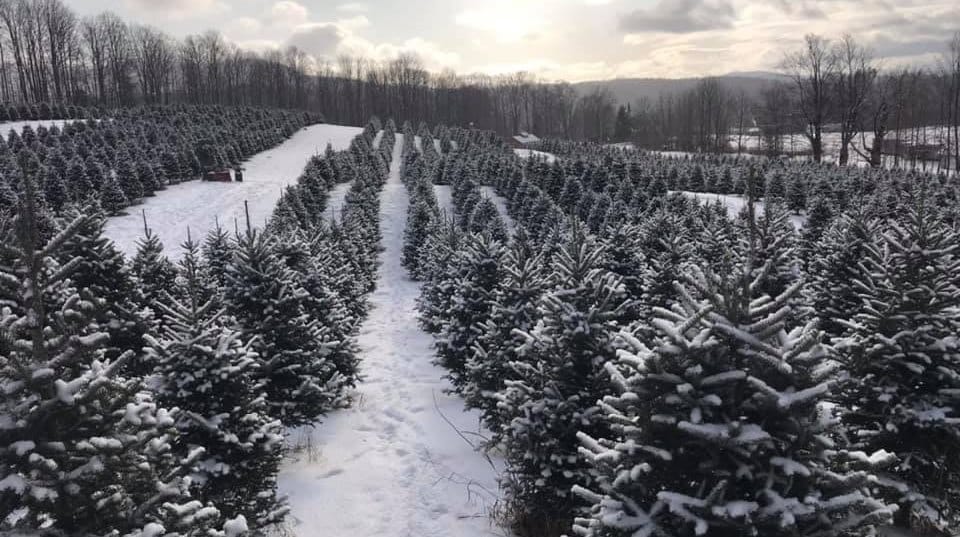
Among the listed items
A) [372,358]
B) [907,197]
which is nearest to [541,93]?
[907,197]

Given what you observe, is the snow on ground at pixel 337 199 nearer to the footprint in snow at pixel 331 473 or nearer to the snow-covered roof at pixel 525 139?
the footprint in snow at pixel 331 473

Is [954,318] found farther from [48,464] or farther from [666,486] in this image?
[48,464]

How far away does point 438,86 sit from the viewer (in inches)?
4289

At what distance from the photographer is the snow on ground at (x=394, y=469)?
6.50 m

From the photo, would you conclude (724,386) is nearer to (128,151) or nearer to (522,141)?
(128,151)

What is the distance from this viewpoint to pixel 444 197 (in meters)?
38.8

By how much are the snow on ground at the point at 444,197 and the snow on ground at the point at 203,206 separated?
1006 centimetres

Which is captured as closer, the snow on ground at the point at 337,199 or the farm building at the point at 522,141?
the snow on ground at the point at 337,199

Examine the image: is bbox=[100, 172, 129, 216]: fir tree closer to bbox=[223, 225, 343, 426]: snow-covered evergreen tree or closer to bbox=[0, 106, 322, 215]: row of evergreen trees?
bbox=[0, 106, 322, 215]: row of evergreen trees

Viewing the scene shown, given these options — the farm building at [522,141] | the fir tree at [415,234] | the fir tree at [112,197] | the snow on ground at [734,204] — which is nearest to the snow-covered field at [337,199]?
the fir tree at [415,234]

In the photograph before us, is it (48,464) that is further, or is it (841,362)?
(841,362)

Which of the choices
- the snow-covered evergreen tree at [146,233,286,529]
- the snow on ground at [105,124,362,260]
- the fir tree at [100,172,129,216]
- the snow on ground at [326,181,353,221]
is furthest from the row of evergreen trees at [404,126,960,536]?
the snow on ground at [326,181,353,221]

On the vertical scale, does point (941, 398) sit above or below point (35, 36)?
below

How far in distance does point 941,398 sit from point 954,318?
2.70 ft
